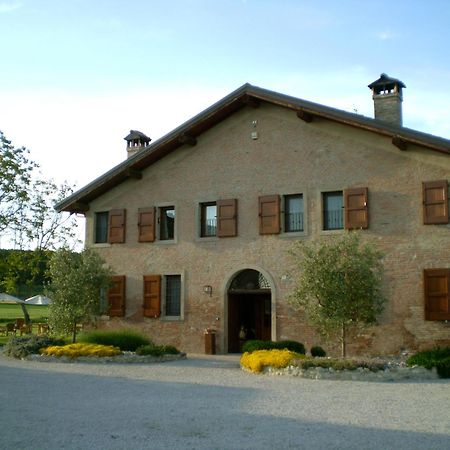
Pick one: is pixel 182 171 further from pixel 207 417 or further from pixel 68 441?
pixel 68 441

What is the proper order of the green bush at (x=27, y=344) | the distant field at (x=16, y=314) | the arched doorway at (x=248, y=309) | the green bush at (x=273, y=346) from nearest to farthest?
the green bush at (x=273, y=346), the green bush at (x=27, y=344), the arched doorway at (x=248, y=309), the distant field at (x=16, y=314)

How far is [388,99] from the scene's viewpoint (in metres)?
20.3

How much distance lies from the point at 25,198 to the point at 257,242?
15802mm

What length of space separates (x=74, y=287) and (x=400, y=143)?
10.9 meters

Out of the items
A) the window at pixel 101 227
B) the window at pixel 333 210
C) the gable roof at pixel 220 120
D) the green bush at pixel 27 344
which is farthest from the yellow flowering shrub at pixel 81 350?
the window at pixel 333 210

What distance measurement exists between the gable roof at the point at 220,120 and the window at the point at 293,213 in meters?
2.51

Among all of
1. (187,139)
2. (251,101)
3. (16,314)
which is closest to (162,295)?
(187,139)

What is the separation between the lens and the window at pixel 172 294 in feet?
69.8

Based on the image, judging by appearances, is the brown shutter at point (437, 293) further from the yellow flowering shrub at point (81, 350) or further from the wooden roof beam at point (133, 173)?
the wooden roof beam at point (133, 173)

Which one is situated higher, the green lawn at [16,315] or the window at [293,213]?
the window at [293,213]

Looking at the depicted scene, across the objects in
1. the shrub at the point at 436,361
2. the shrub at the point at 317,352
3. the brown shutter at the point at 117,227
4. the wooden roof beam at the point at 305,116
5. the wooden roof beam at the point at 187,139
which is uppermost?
the wooden roof beam at the point at 305,116

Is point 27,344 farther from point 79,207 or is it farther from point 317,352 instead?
point 317,352

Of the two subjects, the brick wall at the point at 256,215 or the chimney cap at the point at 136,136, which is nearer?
the brick wall at the point at 256,215

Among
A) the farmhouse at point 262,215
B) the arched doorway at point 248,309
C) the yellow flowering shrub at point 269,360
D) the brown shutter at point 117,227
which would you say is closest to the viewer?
the yellow flowering shrub at point 269,360
